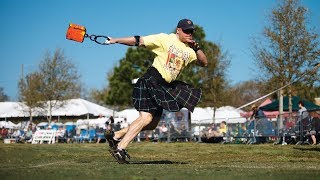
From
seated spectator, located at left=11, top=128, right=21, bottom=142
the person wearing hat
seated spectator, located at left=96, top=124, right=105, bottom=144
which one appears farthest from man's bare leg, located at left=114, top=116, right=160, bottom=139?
seated spectator, located at left=11, top=128, right=21, bottom=142

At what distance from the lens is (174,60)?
781 cm

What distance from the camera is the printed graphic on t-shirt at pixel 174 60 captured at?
25.5 ft

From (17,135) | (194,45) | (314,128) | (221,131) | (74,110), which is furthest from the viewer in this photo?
(74,110)

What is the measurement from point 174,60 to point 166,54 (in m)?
0.15

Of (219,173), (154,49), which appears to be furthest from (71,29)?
(219,173)

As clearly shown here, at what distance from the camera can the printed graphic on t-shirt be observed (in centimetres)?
778

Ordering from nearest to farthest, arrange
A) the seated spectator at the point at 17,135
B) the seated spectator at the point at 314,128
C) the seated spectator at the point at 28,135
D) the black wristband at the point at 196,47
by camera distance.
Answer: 1. the black wristband at the point at 196,47
2. the seated spectator at the point at 314,128
3. the seated spectator at the point at 28,135
4. the seated spectator at the point at 17,135

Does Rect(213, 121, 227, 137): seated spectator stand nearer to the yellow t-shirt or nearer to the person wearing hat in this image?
the person wearing hat

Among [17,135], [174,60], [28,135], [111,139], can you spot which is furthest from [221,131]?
[174,60]

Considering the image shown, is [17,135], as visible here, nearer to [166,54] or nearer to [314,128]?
[314,128]

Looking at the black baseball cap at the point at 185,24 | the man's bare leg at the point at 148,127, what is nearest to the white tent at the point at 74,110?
the man's bare leg at the point at 148,127

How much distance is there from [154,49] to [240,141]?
1770cm

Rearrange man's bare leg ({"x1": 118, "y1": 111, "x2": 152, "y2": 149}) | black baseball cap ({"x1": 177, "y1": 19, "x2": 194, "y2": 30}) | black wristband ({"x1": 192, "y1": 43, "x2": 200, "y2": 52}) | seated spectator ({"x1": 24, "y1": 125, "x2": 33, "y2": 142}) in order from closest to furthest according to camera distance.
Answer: man's bare leg ({"x1": 118, "y1": 111, "x2": 152, "y2": 149}) → black baseball cap ({"x1": 177, "y1": 19, "x2": 194, "y2": 30}) → black wristband ({"x1": 192, "y1": 43, "x2": 200, "y2": 52}) → seated spectator ({"x1": 24, "y1": 125, "x2": 33, "y2": 142})

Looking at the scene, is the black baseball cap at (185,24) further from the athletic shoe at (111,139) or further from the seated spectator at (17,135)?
the seated spectator at (17,135)
